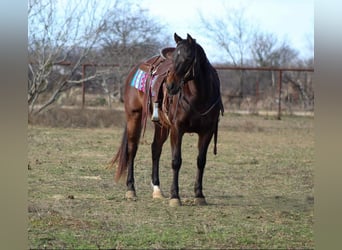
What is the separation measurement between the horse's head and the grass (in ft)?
4.27

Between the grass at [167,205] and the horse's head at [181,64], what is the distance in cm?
130

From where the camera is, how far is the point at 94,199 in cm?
640

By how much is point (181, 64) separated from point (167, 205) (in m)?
1.55

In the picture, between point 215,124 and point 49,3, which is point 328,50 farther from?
point 49,3

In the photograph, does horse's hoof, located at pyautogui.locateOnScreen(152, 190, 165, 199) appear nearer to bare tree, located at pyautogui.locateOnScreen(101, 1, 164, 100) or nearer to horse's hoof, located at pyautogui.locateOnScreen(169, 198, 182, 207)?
horse's hoof, located at pyautogui.locateOnScreen(169, 198, 182, 207)

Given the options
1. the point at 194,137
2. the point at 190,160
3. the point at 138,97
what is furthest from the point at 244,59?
the point at 138,97

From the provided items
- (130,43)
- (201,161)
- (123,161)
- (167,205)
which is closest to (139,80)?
(123,161)

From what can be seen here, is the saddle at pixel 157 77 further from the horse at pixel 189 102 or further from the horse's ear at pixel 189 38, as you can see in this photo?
the horse's ear at pixel 189 38

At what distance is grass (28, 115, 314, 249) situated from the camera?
4.50 m

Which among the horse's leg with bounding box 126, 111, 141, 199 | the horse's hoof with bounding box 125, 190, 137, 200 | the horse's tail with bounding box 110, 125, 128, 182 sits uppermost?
the horse's leg with bounding box 126, 111, 141, 199

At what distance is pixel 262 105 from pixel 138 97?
1483 centimetres

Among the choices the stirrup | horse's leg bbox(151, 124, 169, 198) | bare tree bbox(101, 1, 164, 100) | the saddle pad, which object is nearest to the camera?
the stirrup

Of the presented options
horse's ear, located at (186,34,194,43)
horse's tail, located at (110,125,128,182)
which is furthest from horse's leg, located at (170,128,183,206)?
horse's tail, located at (110,125,128,182)

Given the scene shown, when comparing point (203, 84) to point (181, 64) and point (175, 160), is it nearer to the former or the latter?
point (181, 64)
